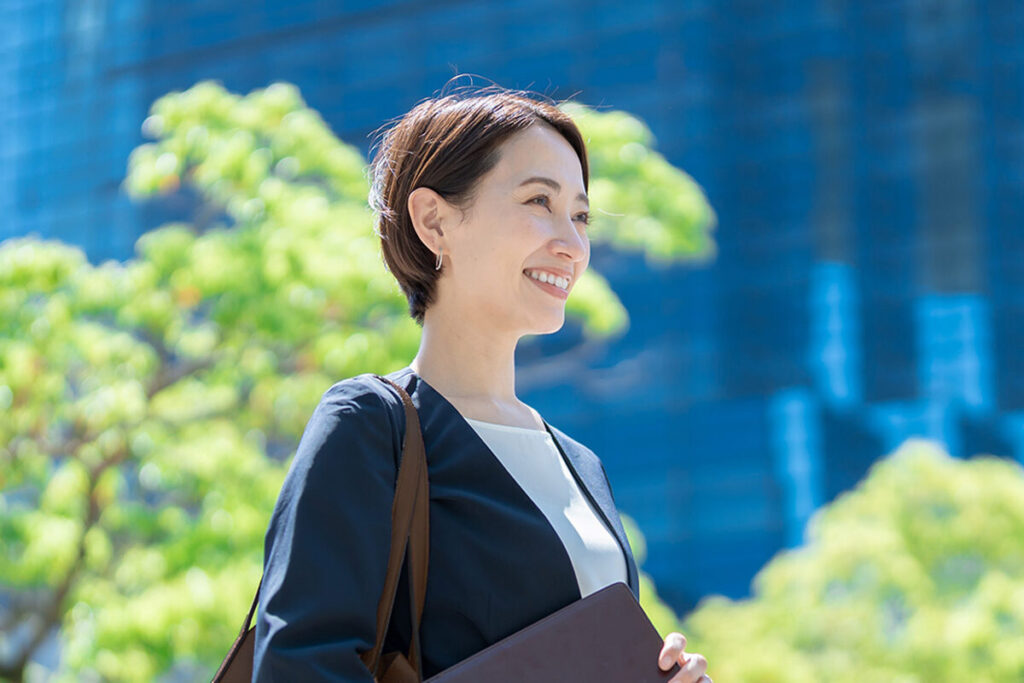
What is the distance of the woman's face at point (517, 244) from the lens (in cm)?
165

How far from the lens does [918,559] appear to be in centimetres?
1258

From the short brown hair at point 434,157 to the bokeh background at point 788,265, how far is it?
23.2 m

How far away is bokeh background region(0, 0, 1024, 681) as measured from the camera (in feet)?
84.5

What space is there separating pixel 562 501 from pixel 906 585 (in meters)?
11.4

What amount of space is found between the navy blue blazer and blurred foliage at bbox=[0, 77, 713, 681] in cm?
459

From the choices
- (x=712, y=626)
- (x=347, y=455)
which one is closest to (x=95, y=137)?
(x=712, y=626)

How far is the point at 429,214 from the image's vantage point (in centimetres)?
169

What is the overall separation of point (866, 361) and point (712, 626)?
11.6m

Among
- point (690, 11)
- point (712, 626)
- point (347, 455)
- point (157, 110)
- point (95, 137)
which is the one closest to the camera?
point (347, 455)

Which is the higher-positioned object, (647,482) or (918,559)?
(647,482)

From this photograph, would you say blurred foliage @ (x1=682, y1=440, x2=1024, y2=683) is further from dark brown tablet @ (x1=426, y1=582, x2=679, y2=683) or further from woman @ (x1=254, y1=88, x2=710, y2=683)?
dark brown tablet @ (x1=426, y1=582, x2=679, y2=683)

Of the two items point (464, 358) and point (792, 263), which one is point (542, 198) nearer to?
point (464, 358)

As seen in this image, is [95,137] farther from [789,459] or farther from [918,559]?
[918,559]

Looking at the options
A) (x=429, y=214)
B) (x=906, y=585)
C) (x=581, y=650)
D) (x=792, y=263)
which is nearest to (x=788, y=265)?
(x=792, y=263)
